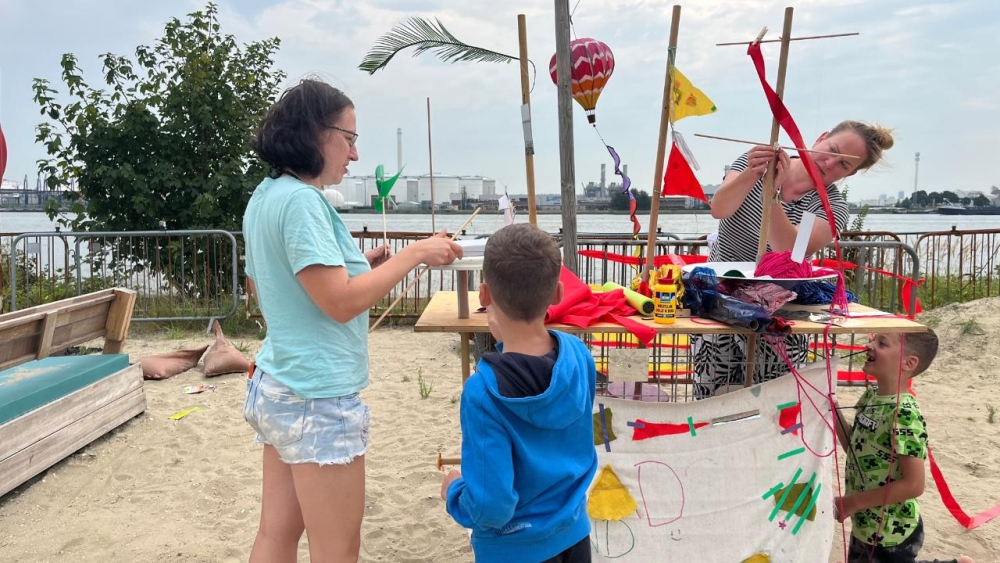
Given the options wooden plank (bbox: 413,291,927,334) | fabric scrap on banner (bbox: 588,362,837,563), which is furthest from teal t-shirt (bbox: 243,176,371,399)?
fabric scrap on banner (bbox: 588,362,837,563)

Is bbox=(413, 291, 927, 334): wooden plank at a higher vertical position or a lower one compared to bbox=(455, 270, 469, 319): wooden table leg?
lower

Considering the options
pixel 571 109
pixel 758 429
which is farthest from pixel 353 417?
pixel 571 109

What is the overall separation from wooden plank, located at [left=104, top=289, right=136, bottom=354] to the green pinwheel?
2950mm

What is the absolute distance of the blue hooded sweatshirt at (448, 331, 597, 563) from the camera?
4.34 feet

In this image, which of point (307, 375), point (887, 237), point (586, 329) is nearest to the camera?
point (307, 375)

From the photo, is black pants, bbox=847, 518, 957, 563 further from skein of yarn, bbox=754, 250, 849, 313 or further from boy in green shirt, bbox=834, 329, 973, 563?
skein of yarn, bbox=754, 250, 849, 313

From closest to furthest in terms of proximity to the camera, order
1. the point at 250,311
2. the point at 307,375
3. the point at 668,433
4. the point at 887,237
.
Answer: the point at 307,375 → the point at 668,433 → the point at 250,311 → the point at 887,237

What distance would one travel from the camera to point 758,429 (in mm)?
2275

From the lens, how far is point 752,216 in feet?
8.70

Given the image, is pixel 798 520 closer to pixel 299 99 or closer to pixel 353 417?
pixel 353 417

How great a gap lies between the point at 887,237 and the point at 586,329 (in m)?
7.50

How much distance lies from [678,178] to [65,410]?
11.6 feet

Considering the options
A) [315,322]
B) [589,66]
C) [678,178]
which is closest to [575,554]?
[315,322]

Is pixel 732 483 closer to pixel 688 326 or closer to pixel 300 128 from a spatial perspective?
pixel 688 326
